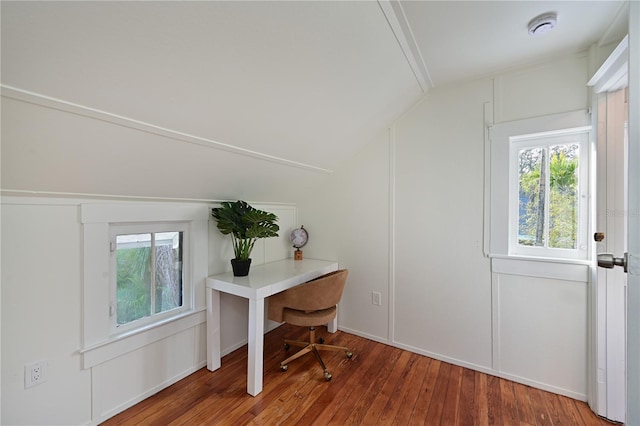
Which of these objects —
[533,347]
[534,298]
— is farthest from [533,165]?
[533,347]

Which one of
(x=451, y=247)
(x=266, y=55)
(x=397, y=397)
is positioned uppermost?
(x=266, y=55)

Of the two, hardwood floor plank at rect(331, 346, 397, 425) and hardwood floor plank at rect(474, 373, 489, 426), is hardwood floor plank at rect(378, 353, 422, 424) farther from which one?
hardwood floor plank at rect(474, 373, 489, 426)

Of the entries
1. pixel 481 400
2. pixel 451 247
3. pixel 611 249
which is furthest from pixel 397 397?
pixel 611 249

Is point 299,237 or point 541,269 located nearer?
point 541,269

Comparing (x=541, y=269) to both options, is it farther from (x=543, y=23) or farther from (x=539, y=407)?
(x=543, y=23)

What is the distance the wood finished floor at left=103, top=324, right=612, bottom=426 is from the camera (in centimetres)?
169

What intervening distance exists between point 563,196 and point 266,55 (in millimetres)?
2260

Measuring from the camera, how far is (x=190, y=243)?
7.14 ft

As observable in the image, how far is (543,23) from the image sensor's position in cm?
151

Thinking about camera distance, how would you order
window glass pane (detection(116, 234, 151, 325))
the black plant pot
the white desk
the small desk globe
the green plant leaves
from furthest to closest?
the small desk globe → the black plant pot → the green plant leaves → the white desk → window glass pane (detection(116, 234, 151, 325))

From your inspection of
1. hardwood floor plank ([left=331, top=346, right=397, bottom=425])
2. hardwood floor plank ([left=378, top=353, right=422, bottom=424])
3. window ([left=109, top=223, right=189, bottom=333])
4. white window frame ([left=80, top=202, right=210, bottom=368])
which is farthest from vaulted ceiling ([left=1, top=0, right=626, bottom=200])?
hardwood floor plank ([left=378, top=353, right=422, bottom=424])

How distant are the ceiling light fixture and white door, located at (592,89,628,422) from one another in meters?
0.57

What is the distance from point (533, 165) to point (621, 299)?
1016 mm

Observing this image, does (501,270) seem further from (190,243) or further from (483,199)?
(190,243)
